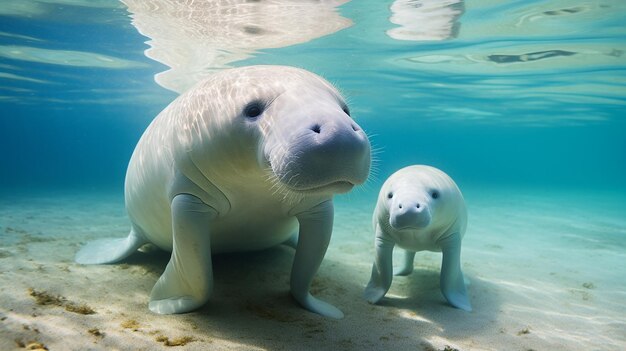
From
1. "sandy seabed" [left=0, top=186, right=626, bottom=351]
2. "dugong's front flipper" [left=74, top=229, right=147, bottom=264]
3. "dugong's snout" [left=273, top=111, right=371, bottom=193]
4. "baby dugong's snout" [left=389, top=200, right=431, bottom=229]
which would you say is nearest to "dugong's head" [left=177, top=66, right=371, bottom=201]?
"dugong's snout" [left=273, top=111, right=371, bottom=193]

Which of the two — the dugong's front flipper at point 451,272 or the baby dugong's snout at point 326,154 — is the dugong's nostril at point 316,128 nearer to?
the baby dugong's snout at point 326,154

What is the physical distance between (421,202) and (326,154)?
6.95 feet

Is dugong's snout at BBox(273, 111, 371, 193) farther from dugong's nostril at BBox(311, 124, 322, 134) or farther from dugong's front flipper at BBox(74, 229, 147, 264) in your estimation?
dugong's front flipper at BBox(74, 229, 147, 264)

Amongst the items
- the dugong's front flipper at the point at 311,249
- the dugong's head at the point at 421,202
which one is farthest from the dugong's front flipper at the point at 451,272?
the dugong's front flipper at the point at 311,249

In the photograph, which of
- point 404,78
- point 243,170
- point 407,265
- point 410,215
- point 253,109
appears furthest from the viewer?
point 404,78

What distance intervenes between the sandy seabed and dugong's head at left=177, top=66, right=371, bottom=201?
1194mm

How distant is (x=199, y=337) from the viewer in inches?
114

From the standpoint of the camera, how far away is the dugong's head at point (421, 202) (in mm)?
3883

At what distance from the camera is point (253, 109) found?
2744 millimetres

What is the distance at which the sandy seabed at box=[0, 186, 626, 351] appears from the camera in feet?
9.41

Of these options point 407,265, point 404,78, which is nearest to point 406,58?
point 404,78

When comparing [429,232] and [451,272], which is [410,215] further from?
[451,272]

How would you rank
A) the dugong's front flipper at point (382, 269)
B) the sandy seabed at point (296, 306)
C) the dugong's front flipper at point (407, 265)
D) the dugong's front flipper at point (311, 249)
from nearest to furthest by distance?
the sandy seabed at point (296, 306), the dugong's front flipper at point (311, 249), the dugong's front flipper at point (382, 269), the dugong's front flipper at point (407, 265)

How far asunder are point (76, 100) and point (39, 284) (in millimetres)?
30369
